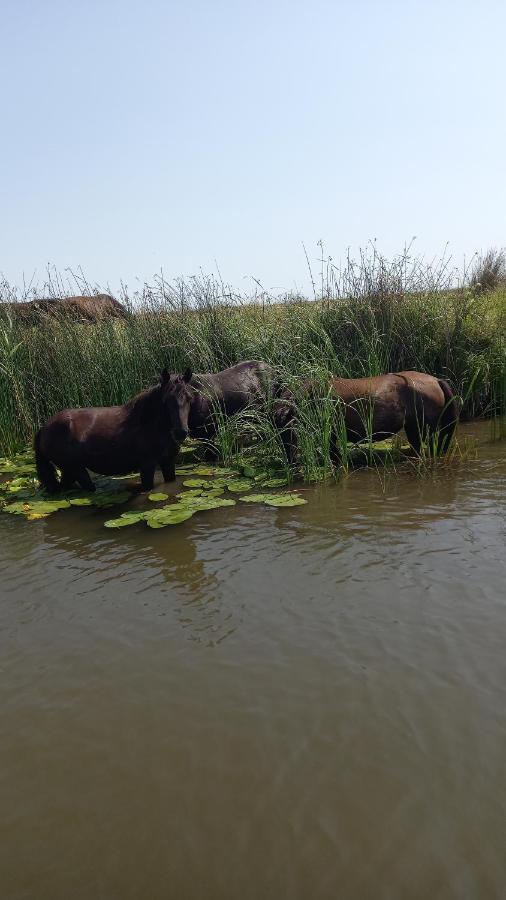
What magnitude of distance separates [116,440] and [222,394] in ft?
6.41

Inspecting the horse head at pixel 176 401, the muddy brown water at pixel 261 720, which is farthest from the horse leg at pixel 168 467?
the muddy brown water at pixel 261 720

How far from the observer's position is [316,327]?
8.81 meters

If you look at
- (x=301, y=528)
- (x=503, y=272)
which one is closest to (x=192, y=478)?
(x=301, y=528)

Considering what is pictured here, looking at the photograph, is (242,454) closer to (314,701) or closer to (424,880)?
(314,701)

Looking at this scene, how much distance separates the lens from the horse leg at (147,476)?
7027mm

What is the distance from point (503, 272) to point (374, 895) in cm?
1876

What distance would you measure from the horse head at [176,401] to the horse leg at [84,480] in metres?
1.26

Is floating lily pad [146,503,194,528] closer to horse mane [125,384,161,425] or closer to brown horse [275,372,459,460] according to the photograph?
horse mane [125,384,161,425]

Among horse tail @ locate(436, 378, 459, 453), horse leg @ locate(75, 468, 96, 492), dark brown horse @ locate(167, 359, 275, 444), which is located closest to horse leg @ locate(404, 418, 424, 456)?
horse tail @ locate(436, 378, 459, 453)

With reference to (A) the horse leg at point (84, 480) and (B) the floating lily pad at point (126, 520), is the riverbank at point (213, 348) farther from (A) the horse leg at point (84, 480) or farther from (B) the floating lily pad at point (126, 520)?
(B) the floating lily pad at point (126, 520)

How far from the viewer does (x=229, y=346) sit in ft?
33.4

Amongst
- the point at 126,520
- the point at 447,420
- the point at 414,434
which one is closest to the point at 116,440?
the point at 126,520

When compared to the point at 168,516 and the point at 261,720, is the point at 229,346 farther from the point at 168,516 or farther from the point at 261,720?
the point at 261,720

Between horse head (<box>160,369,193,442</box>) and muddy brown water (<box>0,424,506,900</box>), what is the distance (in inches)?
62.6
